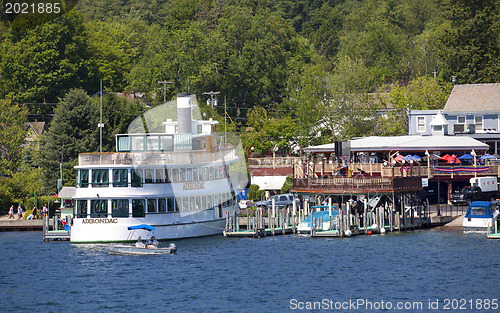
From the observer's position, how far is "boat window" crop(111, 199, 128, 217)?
59875 millimetres

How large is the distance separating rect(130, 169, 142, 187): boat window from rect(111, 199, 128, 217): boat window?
1548mm

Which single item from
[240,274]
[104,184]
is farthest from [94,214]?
[240,274]

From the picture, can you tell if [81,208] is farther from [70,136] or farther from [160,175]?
[70,136]

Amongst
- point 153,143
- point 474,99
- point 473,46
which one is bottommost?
point 153,143

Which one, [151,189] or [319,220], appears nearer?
[151,189]

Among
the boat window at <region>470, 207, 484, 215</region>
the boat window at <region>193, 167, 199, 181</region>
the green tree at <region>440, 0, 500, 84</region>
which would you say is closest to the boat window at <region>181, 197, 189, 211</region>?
the boat window at <region>193, 167, 199, 181</region>

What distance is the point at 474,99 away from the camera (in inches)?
3632

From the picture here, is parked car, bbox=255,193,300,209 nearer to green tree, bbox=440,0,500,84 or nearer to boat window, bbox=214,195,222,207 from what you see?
boat window, bbox=214,195,222,207

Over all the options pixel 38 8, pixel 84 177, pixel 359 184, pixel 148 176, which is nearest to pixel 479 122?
pixel 359 184

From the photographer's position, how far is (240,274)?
167ft

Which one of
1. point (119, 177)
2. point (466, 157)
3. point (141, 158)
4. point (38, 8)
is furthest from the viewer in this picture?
point (38, 8)

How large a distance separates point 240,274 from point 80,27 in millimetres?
80130

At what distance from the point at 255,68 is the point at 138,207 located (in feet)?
206

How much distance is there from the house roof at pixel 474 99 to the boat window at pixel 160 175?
42.5 meters
